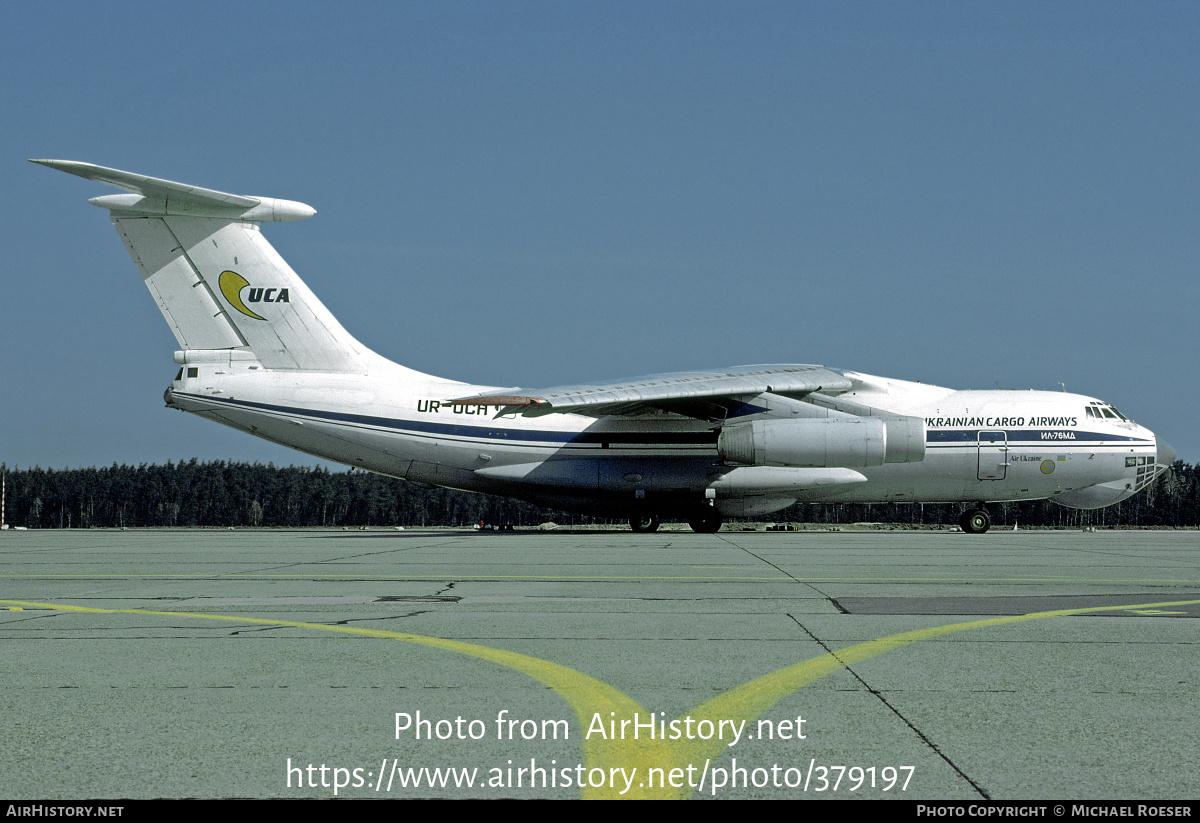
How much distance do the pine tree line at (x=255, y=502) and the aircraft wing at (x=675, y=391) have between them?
62.9 metres

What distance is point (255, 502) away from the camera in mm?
108750

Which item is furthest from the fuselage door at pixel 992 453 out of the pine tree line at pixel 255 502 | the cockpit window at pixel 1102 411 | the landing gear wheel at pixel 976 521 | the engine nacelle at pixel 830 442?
the pine tree line at pixel 255 502

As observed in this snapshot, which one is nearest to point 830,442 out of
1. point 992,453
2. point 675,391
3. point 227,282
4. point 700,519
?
point 675,391

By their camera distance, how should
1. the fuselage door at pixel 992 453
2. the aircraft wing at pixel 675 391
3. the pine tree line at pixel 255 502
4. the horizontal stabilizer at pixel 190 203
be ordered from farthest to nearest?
the pine tree line at pixel 255 502 → the fuselage door at pixel 992 453 → the horizontal stabilizer at pixel 190 203 → the aircraft wing at pixel 675 391

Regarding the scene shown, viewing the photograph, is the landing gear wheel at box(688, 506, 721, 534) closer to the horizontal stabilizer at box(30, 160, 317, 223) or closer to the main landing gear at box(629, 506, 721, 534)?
the main landing gear at box(629, 506, 721, 534)

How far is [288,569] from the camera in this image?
40.0 ft

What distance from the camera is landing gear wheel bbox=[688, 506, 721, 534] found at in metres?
25.8

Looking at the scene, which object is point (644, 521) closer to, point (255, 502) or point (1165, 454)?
point (1165, 454)

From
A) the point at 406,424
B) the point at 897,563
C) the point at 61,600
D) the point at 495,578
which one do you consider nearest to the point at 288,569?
the point at 495,578

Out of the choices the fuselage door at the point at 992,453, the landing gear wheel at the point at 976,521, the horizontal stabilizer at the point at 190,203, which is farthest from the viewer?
the landing gear wheel at the point at 976,521

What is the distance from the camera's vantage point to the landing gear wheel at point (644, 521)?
26.8 m

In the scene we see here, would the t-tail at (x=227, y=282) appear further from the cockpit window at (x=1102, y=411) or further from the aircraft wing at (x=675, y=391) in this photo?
the cockpit window at (x=1102, y=411)

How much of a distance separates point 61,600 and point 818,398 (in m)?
18.5
